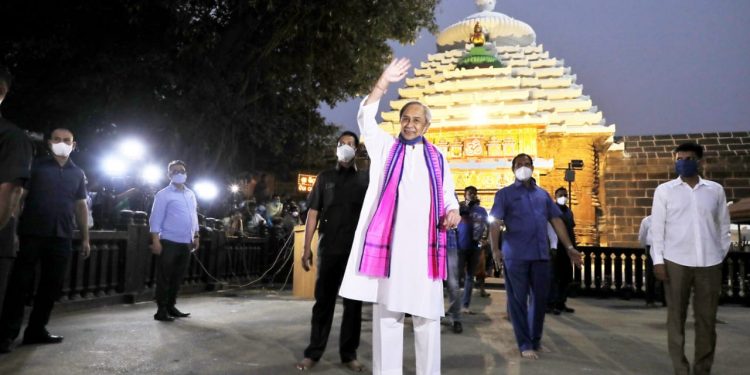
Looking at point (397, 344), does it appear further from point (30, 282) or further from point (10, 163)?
point (30, 282)

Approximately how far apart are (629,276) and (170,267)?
871cm

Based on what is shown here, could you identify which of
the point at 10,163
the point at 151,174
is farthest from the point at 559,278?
the point at 151,174

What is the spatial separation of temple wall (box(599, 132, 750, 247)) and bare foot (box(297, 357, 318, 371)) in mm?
20700

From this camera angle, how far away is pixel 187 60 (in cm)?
1232

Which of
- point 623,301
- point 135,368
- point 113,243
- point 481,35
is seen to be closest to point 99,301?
point 113,243

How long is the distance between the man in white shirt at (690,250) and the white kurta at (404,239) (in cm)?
187

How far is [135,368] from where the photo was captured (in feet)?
12.9

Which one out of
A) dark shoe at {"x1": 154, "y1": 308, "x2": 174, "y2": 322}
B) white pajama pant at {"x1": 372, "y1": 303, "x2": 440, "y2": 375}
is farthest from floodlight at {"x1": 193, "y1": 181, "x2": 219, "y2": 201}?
white pajama pant at {"x1": 372, "y1": 303, "x2": 440, "y2": 375}

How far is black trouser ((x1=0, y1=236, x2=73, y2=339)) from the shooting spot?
14.9ft

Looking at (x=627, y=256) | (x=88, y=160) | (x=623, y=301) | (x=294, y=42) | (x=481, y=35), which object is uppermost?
(x=481, y=35)

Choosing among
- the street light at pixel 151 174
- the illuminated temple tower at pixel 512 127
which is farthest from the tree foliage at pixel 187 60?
the illuminated temple tower at pixel 512 127

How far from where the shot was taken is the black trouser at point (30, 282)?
4527 millimetres

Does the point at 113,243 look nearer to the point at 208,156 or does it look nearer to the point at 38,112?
the point at 38,112

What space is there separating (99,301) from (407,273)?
5.72m
